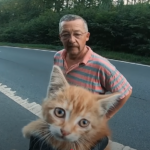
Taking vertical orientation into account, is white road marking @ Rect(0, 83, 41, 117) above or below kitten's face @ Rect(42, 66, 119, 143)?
below

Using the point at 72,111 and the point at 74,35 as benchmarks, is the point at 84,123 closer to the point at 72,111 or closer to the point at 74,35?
the point at 72,111

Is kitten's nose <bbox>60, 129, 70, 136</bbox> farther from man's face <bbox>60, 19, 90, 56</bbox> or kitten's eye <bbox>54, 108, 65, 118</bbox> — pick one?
man's face <bbox>60, 19, 90, 56</bbox>

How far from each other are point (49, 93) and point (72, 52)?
0.64 meters

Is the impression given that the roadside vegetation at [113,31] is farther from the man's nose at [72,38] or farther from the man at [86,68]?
the man's nose at [72,38]

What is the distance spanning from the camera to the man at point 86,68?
2395 mm

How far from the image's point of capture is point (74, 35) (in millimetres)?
2469

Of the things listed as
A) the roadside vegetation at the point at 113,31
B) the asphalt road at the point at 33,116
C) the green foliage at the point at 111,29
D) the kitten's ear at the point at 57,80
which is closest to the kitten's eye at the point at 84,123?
the kitten's ear at the point at 57,80

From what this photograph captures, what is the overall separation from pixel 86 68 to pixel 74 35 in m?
0.38

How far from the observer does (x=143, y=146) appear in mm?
4129

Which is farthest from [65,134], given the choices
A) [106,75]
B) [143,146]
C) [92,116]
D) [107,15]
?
[107,15]

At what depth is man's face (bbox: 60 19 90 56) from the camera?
2.42m

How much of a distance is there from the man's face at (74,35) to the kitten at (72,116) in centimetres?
57

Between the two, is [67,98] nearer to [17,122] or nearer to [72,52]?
[72,52]

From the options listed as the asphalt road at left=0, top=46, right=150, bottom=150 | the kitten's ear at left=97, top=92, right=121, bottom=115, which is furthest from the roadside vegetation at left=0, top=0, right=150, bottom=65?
the kitten's ear at left=97, top=92, right=121, bottom=115
